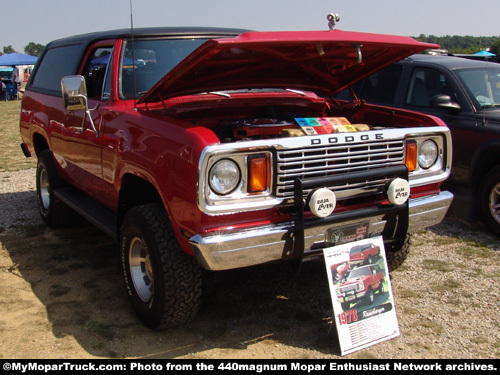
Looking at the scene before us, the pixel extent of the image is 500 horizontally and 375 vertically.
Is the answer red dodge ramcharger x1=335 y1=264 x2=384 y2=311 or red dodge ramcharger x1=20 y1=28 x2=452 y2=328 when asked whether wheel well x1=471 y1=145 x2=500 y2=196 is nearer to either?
red dodge ramcharger x1=20 y1=28 x2=452 y2=328

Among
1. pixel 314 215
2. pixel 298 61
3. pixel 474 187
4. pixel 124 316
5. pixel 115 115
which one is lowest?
pixel 124 316

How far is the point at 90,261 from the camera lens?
4734 mm

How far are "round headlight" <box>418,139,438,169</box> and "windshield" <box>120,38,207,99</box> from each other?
196cm

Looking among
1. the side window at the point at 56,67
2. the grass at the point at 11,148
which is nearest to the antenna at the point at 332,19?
the side window at the point at 56,67

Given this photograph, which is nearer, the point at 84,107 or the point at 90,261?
the point at 84,107

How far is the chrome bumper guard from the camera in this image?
2.83 meters

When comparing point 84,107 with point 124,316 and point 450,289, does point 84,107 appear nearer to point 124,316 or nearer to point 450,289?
point 124,316

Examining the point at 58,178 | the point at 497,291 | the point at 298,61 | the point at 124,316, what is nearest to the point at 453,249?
the point at 497,291

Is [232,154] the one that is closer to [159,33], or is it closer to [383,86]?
[159,33]

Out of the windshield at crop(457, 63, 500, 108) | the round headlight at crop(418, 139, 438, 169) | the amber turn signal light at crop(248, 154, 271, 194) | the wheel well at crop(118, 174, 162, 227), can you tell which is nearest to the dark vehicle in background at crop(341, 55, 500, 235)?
the windshield at crop(457, 63, 500, 108)

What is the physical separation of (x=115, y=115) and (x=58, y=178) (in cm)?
186

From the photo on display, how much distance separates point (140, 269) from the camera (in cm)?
361

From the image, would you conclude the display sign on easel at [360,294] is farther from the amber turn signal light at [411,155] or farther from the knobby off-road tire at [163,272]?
the knobby off-road tire at [163,272]

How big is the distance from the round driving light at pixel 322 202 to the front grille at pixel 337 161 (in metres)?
0.12
